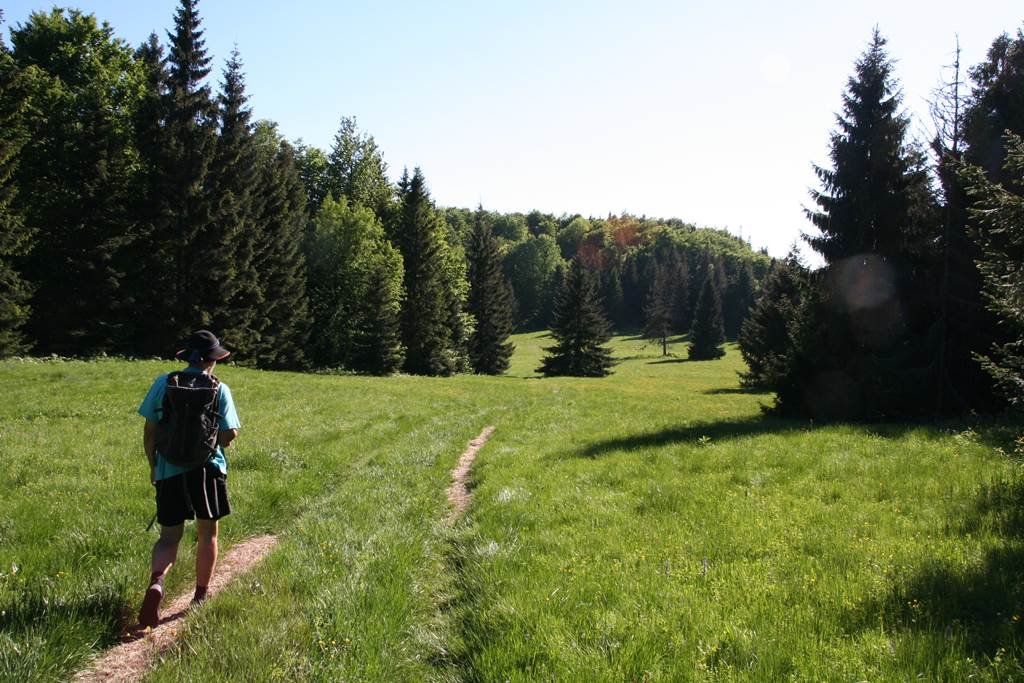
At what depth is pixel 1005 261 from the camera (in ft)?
29.0

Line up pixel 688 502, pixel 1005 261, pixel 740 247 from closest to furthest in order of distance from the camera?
pixel 688 502 < pixel 1005 261 < pixel 740 247

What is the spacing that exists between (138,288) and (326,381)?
1255cm

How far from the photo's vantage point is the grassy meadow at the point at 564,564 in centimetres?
404

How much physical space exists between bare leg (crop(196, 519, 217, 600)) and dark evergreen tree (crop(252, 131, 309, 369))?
34.9 m

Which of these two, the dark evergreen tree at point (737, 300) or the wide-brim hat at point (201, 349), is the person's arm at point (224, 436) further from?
the dark evergreen tree at point (737, 300)

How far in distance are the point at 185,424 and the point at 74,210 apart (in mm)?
33373

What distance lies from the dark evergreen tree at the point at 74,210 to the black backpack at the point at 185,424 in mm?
31081

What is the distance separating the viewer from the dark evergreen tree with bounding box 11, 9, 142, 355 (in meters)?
A: 30.2

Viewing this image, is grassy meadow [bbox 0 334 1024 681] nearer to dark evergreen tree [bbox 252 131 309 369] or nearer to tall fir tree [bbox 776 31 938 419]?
tall fir tree [bbox 776 31 938 419]

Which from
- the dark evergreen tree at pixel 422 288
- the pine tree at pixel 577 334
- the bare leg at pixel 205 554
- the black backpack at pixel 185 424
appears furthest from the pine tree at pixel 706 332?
the black backpack at pixel 185 424

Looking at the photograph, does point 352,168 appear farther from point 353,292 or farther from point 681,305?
point 681,305

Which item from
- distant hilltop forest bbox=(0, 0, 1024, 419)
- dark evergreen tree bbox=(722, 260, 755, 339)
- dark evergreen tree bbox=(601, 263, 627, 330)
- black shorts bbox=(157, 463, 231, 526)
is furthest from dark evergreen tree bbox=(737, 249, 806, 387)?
dark evergreen tree bbox=(601, 263, 627, 330)

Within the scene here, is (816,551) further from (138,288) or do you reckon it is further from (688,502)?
(138,288)

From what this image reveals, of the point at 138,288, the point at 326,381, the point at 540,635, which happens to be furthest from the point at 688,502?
the point at 138,288
